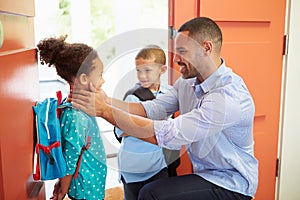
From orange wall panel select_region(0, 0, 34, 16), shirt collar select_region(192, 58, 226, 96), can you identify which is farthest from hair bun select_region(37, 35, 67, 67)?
shirt collar select_region(192, 58, 226, 96)

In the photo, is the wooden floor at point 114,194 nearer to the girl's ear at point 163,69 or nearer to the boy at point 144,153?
the boy at point 144,153

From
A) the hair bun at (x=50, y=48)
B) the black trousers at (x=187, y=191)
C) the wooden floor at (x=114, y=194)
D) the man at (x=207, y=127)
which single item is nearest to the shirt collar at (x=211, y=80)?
the man at (x=207, y=127)

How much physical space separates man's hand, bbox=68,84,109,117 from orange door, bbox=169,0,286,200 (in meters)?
0.63

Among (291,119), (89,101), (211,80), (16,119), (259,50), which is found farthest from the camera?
(291,119)

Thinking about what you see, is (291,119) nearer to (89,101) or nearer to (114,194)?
(114,194)

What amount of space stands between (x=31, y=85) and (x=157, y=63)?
61 centimetres

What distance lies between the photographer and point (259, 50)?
5.97 ft

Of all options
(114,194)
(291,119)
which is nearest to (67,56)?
(114,194)

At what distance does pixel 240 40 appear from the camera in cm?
176

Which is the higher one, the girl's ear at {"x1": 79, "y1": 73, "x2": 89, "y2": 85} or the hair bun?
the hair bun

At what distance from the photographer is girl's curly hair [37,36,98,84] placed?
3.76 feet

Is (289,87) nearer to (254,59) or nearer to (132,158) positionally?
(254,59)

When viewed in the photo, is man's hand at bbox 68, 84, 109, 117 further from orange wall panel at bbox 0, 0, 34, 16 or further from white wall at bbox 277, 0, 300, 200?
white wall at bbox 277, 0, 300, 200

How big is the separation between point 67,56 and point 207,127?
1.86 feet
